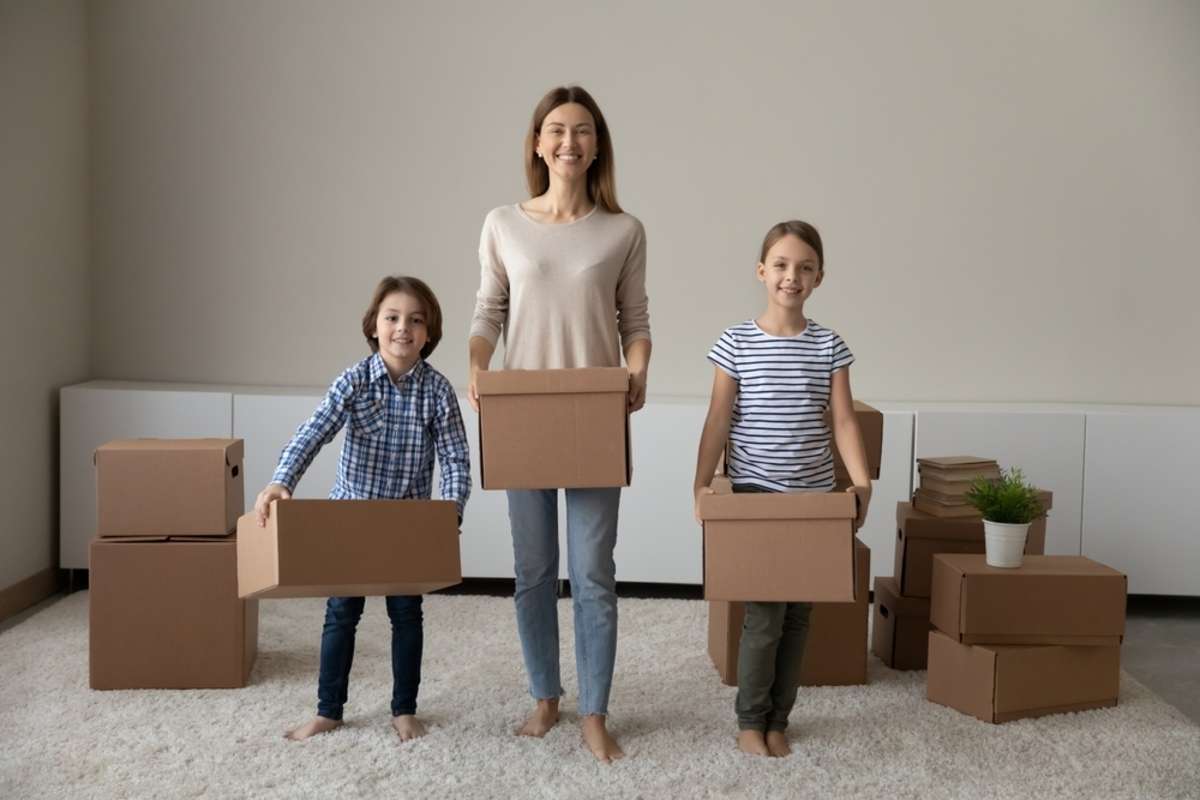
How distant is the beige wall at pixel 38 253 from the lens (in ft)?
12.3

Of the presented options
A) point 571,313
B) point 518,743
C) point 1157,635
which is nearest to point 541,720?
point 518,743

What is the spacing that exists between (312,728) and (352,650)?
0.60 feet

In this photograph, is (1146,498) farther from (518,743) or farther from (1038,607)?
(518,743)

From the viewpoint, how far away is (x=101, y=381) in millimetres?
4289

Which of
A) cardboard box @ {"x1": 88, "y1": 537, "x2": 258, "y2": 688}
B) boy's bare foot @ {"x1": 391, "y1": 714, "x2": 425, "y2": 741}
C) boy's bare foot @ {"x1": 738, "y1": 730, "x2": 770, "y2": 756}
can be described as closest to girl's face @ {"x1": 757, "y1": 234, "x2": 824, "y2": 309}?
boy's bare foot @ {"x1": 738, "y1": 730, "x2": 770, "y2": 756}

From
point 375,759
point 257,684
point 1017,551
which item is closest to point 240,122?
point 257,684

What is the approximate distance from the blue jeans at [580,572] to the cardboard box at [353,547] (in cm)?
22

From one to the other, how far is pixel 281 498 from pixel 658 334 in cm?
212

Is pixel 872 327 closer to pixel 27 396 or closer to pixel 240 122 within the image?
pixel 240 122

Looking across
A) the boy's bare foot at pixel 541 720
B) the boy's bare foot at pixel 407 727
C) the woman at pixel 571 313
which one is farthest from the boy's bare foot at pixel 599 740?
the boy's bare foot at pixel 407 727

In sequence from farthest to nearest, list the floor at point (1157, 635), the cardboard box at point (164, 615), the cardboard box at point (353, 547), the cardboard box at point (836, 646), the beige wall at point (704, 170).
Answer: the beige wall at point (704, 170) → the floor at point (1157, 635) → the cardboard box at point (836, 646) → the cardboard box at point (164, 615) → the cardboard box at point (353, 547)

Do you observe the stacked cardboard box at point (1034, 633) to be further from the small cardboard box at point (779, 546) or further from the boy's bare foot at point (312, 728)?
the boy's bare foot at point (312, 728)

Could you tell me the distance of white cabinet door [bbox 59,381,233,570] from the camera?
4.00 m

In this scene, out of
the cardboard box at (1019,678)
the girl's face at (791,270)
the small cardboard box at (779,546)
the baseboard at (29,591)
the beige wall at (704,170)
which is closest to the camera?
the small cardboard box at (779,546)
